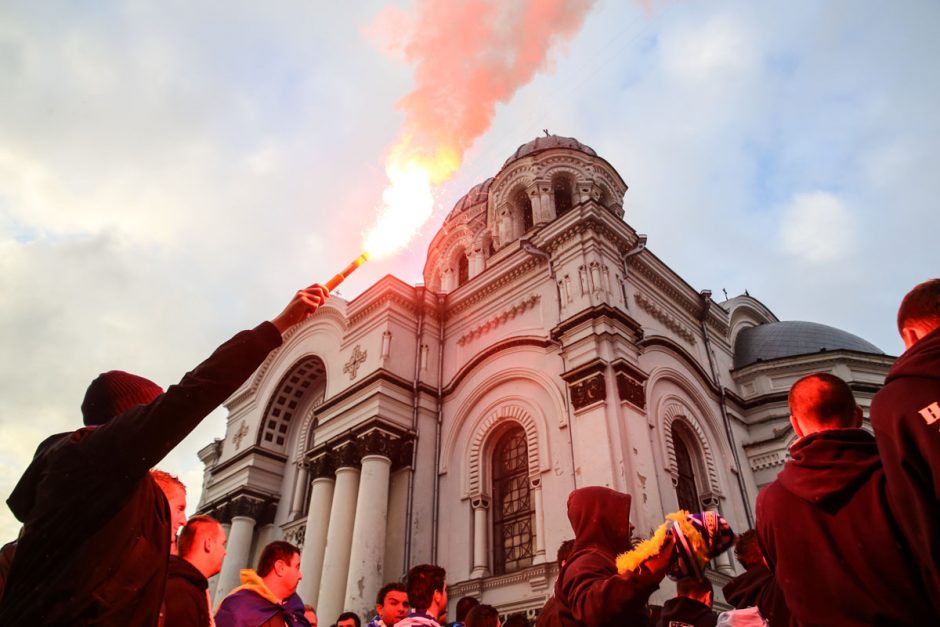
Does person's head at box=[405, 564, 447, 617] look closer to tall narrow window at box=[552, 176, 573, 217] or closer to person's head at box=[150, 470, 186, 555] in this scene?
person's head at box=[150, 470, 186, 555]

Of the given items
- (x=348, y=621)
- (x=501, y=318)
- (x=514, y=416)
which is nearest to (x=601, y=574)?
(x=348, y=621)

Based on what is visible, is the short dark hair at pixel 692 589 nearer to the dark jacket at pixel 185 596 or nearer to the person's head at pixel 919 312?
the person's head at pixel 919 312

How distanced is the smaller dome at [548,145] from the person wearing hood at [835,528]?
18099 millimetres

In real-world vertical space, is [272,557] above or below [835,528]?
above

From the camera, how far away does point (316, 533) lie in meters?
13.2

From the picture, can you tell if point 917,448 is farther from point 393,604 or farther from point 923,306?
point 393,604

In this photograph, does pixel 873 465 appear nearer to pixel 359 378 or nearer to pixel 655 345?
pixel 655 345

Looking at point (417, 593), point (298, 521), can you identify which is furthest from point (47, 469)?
point (298, 521)

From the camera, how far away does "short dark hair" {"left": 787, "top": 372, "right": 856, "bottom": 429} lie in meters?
2.12

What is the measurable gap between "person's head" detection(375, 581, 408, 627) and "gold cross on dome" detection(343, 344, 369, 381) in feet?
33.8

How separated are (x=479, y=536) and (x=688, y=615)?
8588mm

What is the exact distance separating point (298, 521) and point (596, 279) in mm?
10340

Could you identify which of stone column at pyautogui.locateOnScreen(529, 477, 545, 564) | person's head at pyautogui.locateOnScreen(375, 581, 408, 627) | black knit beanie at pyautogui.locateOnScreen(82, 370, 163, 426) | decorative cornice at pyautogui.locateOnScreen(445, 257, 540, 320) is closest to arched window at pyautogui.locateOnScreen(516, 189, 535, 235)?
decorative cornice at pyautogui.locateOnScreen(445, 257, 540, 320)

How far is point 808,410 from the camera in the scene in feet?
7.17
